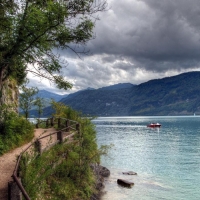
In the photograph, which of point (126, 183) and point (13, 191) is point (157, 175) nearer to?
point (126, 183)

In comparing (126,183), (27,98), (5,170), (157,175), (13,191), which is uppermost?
(27,98)

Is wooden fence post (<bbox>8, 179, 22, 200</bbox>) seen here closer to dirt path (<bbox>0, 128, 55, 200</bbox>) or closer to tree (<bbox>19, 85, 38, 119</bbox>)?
dirt path (<bbox>0, 128, 55, 200</bbox>)

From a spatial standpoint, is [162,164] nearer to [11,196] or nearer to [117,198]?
[117,198]

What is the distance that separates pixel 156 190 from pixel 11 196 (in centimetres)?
2838

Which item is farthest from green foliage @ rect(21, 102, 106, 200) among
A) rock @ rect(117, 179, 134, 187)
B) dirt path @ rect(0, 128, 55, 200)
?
rock @ rect(117, 179, 134, 187)

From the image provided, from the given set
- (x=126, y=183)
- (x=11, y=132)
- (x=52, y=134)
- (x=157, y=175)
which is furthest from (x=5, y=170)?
(x=157, y=175)

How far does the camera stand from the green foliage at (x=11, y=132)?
62.7ft

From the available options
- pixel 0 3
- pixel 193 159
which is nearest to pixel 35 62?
pixel 0 3

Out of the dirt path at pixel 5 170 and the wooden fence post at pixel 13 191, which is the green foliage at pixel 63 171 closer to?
the dirt path at pixel 5 170

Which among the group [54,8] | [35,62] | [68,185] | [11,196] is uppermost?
[54,8]

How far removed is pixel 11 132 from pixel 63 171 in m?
5.88

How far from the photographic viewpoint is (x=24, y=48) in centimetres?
1639

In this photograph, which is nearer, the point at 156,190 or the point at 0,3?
the point at 0,3

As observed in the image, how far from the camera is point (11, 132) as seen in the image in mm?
20453
